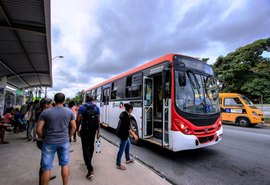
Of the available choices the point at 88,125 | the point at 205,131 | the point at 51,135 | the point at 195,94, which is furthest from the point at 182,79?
the point at 51,135

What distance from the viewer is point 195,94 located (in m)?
5.02

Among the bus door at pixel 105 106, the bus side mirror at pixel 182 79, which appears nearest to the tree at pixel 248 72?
the bus door at pixel 105 106

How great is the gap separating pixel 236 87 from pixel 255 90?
2082 mm

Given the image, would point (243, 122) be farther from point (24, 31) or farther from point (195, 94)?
point (24, 31)

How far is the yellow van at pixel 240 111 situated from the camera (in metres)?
11.8

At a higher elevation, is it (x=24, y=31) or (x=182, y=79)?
(x=24, y=31)

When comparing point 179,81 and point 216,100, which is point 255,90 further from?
point 179,81

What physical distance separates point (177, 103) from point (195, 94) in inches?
31.5

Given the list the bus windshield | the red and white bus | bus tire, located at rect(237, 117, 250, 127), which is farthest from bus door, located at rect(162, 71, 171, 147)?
bus tire, located at rect(237, 117, 250, 127)

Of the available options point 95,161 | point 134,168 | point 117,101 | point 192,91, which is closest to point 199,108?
point 192,91

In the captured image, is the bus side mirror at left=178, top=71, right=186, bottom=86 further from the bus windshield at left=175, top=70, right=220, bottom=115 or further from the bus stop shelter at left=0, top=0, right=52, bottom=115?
the bus stop shelter at left=0, top=0, right=52, bottom=115

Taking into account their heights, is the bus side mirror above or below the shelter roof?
below

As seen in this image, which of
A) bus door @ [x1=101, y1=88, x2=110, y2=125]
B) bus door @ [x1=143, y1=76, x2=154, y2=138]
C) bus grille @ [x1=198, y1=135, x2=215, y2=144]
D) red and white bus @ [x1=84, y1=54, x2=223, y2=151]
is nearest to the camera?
red and white bus @ [x1=84, y1=54, x2=223, y2=151]

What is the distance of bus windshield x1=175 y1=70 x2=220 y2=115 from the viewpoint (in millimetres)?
4754
